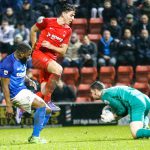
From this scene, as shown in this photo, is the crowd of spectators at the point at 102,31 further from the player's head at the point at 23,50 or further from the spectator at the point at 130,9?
the player's head at the point at 23,50

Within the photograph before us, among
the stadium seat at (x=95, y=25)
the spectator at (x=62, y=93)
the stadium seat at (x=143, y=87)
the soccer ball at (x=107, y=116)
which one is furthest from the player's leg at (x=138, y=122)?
the stadium seat at (x=95, y=25)

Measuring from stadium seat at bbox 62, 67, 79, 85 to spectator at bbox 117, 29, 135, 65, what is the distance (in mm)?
1489

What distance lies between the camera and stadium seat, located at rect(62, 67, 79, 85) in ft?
76.8

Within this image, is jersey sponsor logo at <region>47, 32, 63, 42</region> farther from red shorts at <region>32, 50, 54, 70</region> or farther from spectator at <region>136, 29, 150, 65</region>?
spectator at <region>136, 29, 150, 65</region>

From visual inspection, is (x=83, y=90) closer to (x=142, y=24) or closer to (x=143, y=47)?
(x=143, y=47)

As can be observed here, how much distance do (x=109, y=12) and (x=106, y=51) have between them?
1.67 metres

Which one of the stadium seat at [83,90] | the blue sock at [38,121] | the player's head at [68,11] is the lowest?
the stadium seat at [83,90]

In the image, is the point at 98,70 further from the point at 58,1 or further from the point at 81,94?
the point at 58,1

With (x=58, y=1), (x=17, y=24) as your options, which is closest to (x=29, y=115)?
(x=17, y=24)

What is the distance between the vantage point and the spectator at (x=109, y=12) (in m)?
24.7

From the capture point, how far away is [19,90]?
1381cm

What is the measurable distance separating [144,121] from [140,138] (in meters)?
0.40

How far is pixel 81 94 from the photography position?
76.2 ft

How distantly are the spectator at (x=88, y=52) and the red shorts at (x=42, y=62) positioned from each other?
8.38 meters
